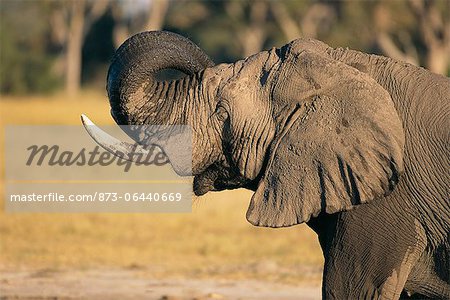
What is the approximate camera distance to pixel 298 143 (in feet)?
18.8

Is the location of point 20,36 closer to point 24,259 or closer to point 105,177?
point 105,177

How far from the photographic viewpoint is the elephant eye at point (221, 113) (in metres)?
5.98

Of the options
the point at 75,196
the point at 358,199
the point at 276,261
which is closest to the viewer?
the point at 358,199

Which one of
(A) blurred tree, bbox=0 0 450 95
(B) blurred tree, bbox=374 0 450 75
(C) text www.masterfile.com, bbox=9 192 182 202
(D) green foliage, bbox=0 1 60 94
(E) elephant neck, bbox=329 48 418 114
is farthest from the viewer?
(A) blurred tree, bbox=0 0 450 95

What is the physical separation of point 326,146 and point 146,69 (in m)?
0.97

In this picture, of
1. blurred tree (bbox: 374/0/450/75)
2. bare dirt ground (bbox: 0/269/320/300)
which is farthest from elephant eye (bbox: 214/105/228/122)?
blurred tree (bbox: 374/0/450/75)

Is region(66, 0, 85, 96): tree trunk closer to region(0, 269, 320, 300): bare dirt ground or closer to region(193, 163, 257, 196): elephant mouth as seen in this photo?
region(0, 269, 320, 300): bare dirt ground

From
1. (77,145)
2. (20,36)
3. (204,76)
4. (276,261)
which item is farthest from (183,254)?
(20,36)

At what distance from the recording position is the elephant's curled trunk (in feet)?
19.5

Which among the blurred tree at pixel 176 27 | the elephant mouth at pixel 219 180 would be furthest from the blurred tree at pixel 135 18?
the elephant mouth at pixel 219 180

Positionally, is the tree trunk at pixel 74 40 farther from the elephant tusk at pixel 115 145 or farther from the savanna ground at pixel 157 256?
the elephant tusk at pixel 115 145

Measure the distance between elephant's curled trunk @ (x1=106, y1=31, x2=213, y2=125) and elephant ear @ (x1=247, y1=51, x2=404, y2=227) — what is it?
529 mm

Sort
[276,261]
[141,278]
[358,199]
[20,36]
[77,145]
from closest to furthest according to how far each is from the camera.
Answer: [358,199], [141,278], [276,261], [77,145], [20,36]

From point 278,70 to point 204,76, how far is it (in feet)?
1.30
